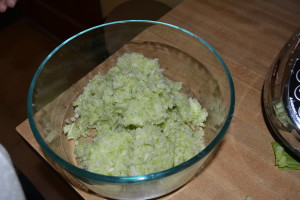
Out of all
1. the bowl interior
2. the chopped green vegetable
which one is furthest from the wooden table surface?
the bowl interior

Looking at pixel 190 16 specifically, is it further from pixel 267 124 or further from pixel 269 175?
pixel 269 175

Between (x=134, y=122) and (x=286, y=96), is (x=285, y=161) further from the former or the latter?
(x=134, y=122)

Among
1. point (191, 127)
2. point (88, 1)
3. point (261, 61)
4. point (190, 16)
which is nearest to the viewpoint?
point (191, 127)

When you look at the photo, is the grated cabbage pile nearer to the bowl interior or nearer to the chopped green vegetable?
the bowl interior

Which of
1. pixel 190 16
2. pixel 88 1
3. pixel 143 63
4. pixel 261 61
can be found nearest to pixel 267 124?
pixel 261 61

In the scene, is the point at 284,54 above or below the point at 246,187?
above
